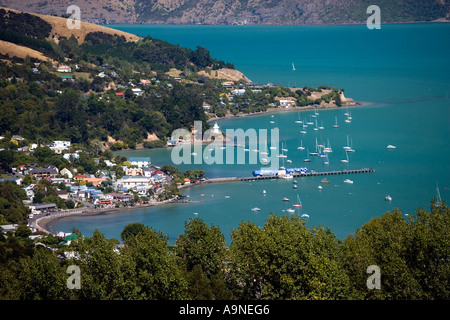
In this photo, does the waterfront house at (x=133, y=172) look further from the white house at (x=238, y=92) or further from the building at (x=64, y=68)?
the white house at (x=238, y=92)

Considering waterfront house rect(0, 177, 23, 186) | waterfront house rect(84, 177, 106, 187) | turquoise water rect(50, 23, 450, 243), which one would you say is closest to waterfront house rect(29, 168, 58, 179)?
waterfront house rect(0, 177, 23, 186)

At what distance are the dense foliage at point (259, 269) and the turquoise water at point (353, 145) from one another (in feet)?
32.8

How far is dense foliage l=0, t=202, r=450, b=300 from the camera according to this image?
15.6 m

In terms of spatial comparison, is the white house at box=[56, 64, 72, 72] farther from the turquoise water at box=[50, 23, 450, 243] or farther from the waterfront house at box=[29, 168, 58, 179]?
the waterfront house at box=[29, 168, 58, 179]

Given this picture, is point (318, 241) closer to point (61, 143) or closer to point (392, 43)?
point (61, 143)

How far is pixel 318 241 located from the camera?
55.3 ft

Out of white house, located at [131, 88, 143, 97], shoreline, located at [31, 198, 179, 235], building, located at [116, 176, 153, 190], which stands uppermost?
white house, located at [131, 88, 143, 97]

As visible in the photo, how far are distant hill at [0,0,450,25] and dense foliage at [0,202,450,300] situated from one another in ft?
352

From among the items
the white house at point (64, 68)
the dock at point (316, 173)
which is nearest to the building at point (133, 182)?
the dock at point (316, 173)

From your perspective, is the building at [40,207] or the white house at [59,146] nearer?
the building at [40,207]

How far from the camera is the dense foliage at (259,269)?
15.6 metres

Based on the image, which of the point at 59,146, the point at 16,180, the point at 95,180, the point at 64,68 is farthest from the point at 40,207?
the point at 64,68

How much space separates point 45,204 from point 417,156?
18633mm
